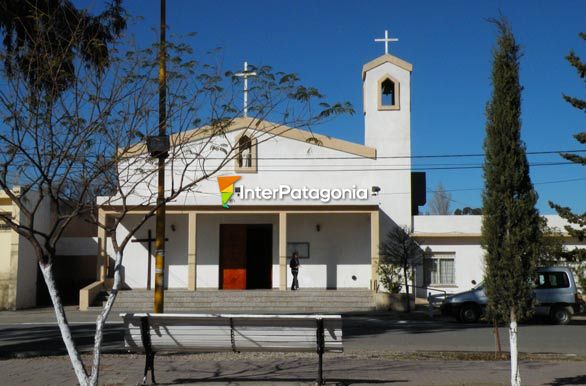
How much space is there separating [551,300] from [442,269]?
8.08 meters

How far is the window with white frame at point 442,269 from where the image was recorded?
99.1ft

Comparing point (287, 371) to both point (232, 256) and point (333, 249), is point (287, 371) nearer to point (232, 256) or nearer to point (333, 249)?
point (333, 249)

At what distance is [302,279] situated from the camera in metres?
30.7

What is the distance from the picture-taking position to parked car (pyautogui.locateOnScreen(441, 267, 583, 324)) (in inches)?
881

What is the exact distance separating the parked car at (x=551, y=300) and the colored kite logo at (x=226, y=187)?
10.6 metres

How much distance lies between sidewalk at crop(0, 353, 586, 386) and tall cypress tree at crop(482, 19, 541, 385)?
4.31ft

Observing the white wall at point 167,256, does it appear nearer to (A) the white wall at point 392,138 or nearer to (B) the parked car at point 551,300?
(A) the white wall at point 392,138

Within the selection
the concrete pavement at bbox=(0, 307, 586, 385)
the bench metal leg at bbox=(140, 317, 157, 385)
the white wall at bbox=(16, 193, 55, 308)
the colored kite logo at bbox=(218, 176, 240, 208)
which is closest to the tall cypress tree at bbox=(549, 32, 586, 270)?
the concrete pavement at bbox=(0, 307, 586, 385)

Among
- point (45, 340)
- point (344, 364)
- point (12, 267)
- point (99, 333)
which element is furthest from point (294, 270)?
point (99, 333)

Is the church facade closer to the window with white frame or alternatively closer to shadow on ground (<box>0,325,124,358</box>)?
the window with white frame

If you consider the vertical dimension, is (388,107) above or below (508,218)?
Answer: above

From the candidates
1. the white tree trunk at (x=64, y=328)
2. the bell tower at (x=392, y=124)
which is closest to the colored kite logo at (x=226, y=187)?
the bell tower at (x=392, y=124)

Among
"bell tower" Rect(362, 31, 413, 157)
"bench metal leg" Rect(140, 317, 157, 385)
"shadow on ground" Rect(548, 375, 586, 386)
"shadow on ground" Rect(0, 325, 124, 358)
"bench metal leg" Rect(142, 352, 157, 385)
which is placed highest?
"bell tower" Rect(362, 31, 413, 157)

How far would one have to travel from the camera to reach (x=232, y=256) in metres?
31.0
